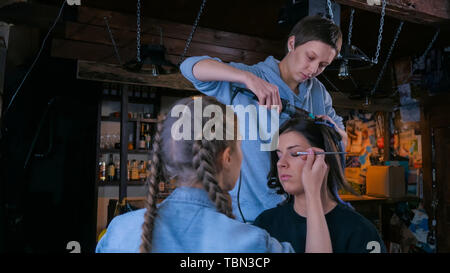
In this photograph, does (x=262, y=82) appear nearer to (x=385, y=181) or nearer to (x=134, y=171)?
(x=385, y=181)

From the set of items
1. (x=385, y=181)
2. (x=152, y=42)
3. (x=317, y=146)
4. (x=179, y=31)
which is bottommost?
(x=385, y=181)

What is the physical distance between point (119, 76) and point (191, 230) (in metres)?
2.01

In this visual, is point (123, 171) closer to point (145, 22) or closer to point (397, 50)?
point (145, 22)

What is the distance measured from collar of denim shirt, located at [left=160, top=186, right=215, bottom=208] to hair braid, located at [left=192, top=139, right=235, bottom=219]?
0.6 inches

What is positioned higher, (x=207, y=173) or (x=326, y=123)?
(x=326, y=123)

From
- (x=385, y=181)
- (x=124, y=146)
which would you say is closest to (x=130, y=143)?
(x=124, y=146)

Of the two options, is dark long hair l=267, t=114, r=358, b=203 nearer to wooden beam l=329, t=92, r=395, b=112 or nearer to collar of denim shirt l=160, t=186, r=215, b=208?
collar of denim shirt l=160, t=186, r=215, b=208

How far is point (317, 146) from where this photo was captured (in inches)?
47.8

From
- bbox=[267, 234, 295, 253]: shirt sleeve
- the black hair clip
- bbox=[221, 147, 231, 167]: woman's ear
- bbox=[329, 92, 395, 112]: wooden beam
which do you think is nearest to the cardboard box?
bbox=[329, 92, 395, 112]: wooden beam

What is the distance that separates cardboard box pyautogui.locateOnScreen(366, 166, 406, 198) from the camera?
2.77m

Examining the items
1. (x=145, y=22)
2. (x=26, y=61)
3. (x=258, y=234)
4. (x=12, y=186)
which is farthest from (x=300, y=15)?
(x=12, y=186)

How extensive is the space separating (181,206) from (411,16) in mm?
2069

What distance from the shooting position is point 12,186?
11.1 ft
